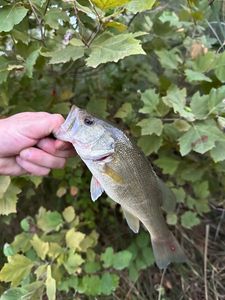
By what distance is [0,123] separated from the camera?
1.62 m

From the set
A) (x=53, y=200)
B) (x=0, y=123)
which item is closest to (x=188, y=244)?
(x=53, y=200)

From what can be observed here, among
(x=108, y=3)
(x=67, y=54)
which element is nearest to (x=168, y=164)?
(x=67, y=54)

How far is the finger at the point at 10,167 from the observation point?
172 cm

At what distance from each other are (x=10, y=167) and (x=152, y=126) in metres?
0.51

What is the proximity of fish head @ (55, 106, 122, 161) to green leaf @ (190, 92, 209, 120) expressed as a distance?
1.63 ft

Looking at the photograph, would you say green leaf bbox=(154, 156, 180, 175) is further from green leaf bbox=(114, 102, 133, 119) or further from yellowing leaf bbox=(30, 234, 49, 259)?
yellowing leaf bbox=(30, 234, 49, 259)

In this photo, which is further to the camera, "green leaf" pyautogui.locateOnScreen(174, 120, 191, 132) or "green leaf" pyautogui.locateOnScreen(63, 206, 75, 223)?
"green leaf" pyautogui.locateOnScreen(63, 206, 75, 223)

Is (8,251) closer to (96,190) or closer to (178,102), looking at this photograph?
(96,190)

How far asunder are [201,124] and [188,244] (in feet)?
2.99

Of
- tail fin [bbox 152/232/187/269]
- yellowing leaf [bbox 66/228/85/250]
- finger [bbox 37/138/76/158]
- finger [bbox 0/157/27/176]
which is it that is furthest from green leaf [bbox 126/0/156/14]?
yellowing leaf [bbox 66/228/85/250]

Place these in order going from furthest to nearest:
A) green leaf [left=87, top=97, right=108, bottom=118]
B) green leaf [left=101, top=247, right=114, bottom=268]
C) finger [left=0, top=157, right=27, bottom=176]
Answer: green leaf [left=101, top=247, right=114, bottom=268]
green leaf [left=87, top=97, right=108, bottom=118]
finger [left=0, top=157, right=27, bottom=176]

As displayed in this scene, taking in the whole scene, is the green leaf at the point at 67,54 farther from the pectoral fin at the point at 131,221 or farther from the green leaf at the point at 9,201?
the green leaf at the point at 9,201

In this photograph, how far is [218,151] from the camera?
1.80 meters

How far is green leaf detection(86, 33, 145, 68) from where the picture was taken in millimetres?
1396
